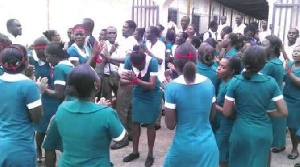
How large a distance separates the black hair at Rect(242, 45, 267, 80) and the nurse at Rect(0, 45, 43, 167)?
5.90ft

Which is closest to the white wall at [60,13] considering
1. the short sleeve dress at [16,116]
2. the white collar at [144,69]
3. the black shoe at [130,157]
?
the white collar at [144,69]

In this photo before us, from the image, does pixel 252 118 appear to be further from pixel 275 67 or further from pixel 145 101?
pixel 145 101

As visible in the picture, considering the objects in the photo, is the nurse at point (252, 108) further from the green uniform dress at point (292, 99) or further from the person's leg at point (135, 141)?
the green uniform dress at point (292, 99)

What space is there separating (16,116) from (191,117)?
1.40 meters

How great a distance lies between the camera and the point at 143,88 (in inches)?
178

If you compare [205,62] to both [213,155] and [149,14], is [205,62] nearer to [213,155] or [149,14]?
[213,155]

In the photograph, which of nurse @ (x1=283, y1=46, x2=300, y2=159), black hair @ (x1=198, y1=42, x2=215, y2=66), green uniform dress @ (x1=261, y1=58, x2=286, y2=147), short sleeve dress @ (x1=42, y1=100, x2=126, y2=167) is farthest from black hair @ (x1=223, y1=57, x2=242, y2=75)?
short sleeve dress @ (x1=42, y1=100, x2=126, y2=167)

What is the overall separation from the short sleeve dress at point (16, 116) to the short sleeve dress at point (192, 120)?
3.65 feet

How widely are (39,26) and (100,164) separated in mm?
7240

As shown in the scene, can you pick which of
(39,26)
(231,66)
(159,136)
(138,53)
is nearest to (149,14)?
(39,26)

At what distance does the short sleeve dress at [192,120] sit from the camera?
286 centimetres

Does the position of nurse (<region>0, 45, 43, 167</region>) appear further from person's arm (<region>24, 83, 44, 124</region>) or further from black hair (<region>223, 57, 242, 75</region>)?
black hair (<region>223, 57, 242, 75</region>)

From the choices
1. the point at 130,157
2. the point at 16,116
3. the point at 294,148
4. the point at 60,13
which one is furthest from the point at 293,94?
the point at 60,13

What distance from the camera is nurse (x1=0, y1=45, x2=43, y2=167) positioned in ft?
9.00
